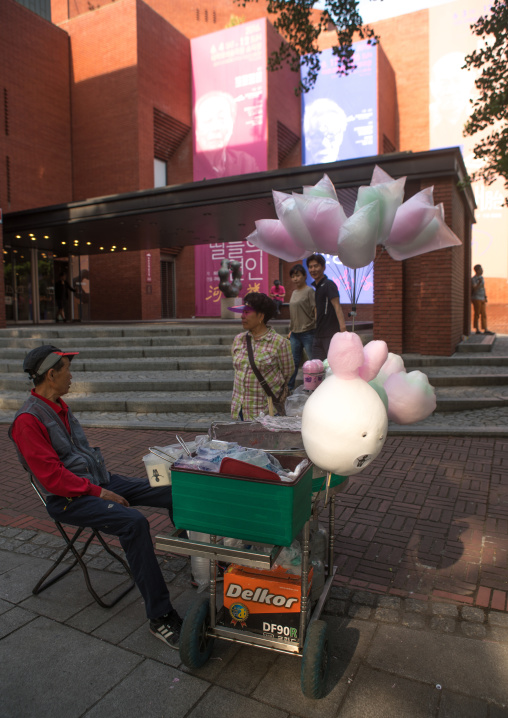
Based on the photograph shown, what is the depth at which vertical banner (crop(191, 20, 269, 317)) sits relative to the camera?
2369 centimetres

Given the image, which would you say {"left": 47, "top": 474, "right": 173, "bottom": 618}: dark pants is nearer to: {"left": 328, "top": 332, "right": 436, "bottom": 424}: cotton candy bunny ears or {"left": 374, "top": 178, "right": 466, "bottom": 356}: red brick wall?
{"left": 328, "top": 332, "right": 436, "bottom": 424}: cotton candy bunny ears

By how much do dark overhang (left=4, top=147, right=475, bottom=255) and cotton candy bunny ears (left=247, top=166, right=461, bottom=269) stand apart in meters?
7.70

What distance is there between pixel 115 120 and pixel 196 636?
2447 centimetres

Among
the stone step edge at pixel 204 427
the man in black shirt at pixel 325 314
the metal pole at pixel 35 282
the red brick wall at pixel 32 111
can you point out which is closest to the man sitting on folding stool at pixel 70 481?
the stone step edge at pixel 204 427

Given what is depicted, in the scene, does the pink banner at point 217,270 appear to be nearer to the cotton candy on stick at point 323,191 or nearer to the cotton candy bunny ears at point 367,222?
the cotton candy on stick at point 323,191

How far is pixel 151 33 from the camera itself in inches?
907

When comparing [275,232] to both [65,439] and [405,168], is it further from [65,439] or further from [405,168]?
[405,168]

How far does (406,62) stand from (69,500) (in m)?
30.1

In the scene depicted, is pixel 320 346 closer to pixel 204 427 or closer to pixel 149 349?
pixel 204 427

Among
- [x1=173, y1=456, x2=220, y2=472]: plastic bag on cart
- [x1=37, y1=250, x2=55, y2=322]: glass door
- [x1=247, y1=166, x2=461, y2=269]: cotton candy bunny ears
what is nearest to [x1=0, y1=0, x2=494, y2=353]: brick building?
[x1=37, y1=250, x2=55, y2=322]: glass door

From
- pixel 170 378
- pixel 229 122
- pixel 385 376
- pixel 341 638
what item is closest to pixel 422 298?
pixel 170 378

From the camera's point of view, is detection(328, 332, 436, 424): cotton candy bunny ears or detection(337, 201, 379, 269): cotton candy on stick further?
detection(337, 201, 379, 269): cotton candy on stick

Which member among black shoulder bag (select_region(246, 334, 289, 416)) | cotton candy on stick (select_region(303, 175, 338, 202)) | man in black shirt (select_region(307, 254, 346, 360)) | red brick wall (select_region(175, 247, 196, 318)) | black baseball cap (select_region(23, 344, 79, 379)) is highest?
red brick wall (select_region(175, 247, 196, 318))

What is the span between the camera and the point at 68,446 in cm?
290
